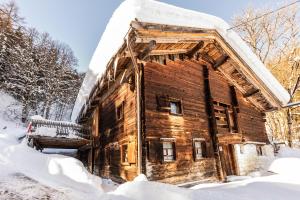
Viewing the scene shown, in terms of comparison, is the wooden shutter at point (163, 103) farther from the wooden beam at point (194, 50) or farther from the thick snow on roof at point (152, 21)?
the wooden beam at point (194, 50)

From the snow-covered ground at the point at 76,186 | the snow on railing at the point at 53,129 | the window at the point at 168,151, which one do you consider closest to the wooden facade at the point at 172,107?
the window at the point at 168,151

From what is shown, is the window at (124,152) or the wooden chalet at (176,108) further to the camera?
the window at (124,152)

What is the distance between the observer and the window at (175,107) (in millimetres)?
10668

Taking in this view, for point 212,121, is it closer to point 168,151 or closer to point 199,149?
point 199,149

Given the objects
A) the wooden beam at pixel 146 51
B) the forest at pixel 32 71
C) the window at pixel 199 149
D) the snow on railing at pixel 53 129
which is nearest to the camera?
the wooden beam at pixel 146 51

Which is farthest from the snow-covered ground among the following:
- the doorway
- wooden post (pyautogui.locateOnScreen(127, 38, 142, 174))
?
the doorway

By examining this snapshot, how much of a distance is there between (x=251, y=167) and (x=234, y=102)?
4.58m

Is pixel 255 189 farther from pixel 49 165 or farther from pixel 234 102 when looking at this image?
pixel 234 102

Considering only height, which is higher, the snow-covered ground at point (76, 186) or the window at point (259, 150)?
the window at point (259, 150)

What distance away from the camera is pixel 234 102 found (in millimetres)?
14812

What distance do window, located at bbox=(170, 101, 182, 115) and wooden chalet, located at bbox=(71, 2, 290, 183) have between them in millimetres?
54

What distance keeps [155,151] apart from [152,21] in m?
5.44

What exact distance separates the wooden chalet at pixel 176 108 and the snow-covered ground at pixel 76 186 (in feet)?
8.09

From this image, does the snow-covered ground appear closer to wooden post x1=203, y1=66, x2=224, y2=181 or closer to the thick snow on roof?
wooden post x1=203, y1=66, x2=224, y2=181
